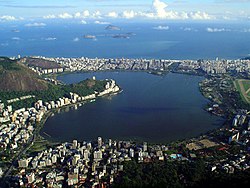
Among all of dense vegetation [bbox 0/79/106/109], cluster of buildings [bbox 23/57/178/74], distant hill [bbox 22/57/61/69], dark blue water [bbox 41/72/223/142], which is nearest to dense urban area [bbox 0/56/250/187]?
dense vegetation [bbox 0/79/106/109]

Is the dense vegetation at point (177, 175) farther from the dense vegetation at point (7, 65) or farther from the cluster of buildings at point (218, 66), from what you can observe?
the cluster of buildings at point (218, 66)

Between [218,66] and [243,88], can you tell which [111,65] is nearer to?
[218,66]

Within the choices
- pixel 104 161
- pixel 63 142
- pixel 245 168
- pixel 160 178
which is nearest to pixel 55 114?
pixel 63 142

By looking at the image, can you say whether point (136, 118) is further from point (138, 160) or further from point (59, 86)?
point (59, 86)

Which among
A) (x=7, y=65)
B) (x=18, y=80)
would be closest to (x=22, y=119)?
(x=18, y=80)

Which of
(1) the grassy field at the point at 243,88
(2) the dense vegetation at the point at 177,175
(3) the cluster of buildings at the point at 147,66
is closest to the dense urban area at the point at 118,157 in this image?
(2) the dense vegetation at the point at 177,175
